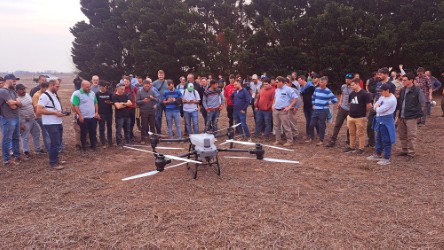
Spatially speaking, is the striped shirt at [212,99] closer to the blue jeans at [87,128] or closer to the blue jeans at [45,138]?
the blue jeans at [87,128]

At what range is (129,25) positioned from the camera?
1245 inches

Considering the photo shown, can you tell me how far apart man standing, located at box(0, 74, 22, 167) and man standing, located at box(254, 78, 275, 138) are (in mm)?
6650

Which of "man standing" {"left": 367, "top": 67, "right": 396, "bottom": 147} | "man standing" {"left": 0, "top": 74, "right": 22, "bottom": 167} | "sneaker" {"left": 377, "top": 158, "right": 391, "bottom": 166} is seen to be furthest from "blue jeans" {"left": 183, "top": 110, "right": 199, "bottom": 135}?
"sneaker" {"left": 377, "top": 158, "right": 391, "bottom": 166}

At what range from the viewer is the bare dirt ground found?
413 cm

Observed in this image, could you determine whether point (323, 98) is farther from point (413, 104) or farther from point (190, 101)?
point (190, 101)

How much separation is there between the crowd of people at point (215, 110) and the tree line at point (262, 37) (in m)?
12.4

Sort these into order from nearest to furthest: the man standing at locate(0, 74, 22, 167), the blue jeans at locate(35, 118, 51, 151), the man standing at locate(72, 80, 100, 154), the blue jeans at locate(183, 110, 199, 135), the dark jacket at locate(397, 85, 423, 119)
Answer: the dark jacket at locate(397, 85, 423, 119) → the man standing at locate(0, 74, 22, 167) → the man standing at locate(72, 80, 100, 154) → the blue jeans at locate(35, 118, 51, 151) → the blue jeans at locate(183, 110, 199, 135)

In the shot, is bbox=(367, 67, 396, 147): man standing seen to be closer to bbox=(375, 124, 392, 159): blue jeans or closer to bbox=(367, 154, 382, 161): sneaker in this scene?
bbox=(375, 124, 392, 159): blue jeans

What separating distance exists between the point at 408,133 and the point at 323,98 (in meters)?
2.32

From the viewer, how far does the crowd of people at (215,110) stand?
24.4 feet

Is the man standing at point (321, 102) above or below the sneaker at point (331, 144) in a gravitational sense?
above

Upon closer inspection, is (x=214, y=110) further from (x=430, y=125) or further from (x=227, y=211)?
(x=430, y=125)

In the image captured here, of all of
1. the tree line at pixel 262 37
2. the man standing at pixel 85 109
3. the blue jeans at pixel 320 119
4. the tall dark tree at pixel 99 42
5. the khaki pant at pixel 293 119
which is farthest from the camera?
the tall dark tree at pixel 99 42

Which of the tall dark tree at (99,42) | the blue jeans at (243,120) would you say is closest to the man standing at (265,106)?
the blue jeans at (243,120)
